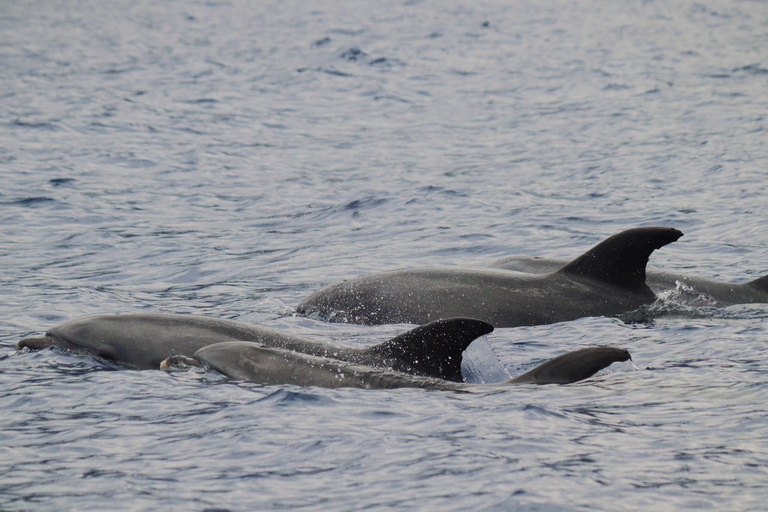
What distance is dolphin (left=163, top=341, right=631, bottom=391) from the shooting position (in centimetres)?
781

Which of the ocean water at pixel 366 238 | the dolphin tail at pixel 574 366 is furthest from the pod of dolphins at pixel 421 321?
the ocean water at pixel 366 238

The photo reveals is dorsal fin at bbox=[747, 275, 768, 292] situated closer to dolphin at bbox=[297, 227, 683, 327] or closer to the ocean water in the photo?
the ocean water

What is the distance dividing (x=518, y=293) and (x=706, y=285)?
2.30 metres

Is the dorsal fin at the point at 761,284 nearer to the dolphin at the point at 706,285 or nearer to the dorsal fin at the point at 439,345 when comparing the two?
the dolphin at the point at 706,285

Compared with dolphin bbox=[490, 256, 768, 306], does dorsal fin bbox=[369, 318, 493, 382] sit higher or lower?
higher

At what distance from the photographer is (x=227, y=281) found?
44.1ft

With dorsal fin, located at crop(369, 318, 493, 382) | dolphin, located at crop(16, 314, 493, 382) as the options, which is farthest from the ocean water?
dorsal fin, located at crop(369, 318, 493, 382)

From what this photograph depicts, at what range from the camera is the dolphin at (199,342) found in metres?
8.09

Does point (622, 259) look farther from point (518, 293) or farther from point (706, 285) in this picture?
point (706, 285)

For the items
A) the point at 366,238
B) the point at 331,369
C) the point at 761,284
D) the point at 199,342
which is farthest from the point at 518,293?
the point at 366,238

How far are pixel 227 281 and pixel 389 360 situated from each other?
5.58 m

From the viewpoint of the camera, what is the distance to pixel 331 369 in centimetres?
825

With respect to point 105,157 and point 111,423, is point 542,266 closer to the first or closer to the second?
point 111,423

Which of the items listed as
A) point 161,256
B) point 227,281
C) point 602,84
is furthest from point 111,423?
point 602,84
